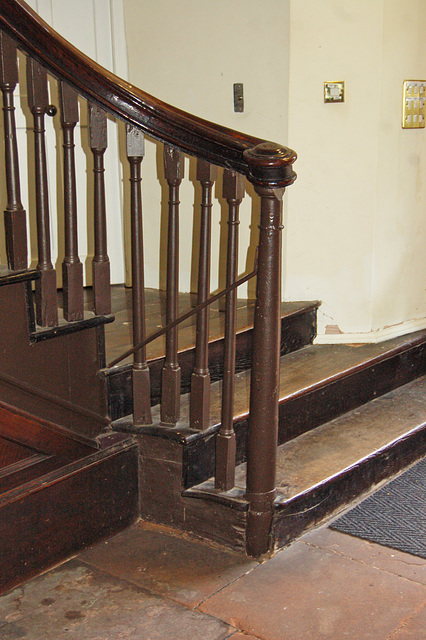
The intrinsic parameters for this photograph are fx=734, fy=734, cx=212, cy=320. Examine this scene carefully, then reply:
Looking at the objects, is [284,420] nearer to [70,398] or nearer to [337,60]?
[70,398]

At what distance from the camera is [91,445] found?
217 cm

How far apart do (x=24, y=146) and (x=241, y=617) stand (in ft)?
7.36

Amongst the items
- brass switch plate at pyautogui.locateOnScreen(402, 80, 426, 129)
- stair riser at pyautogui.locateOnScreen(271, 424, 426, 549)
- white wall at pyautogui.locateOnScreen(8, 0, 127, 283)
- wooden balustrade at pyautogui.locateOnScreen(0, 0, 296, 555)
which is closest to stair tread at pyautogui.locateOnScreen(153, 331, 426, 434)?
wooden balustrade at pyautogui.locateOnScreen(0, 0, 296, 555)

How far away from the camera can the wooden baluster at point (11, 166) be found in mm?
1861

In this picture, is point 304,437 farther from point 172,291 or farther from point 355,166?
point 355,166

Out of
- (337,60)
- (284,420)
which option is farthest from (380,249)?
(284,420)

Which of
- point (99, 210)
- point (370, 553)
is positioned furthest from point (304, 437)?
point (99, 210)

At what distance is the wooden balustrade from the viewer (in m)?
1.87

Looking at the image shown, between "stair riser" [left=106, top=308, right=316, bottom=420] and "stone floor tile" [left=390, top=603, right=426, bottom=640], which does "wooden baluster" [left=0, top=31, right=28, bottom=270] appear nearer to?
"stair riser" [left=106, top=308, right=316, bottom=420]

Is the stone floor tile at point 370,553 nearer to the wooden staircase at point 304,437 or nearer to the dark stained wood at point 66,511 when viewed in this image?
the wooden staircase at point 304,437

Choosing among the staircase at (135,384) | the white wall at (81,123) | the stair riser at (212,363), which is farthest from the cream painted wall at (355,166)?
the white wall at (81,123)

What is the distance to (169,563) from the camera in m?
2.10

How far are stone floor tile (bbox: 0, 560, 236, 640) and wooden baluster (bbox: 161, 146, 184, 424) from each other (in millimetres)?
522

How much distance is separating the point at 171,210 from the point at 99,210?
20 cm
